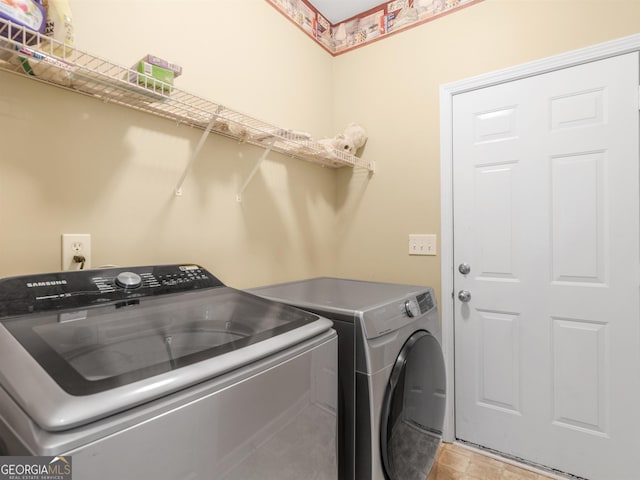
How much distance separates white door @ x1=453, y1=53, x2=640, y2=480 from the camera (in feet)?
5.08

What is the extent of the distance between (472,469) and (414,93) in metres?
2.15

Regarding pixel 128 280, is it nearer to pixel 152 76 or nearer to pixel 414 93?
pixel 152 76

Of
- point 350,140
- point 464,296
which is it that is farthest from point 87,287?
point 464,296

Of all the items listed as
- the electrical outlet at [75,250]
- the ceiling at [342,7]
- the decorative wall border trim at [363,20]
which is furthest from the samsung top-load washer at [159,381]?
the ceiling at [342,7]

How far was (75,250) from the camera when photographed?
42.4 inches

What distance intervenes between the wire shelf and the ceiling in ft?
3.73

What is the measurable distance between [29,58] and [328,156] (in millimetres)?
1333

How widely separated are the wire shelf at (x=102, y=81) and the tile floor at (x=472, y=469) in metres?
1.84

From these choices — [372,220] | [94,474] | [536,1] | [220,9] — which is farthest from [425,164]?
[94,474]

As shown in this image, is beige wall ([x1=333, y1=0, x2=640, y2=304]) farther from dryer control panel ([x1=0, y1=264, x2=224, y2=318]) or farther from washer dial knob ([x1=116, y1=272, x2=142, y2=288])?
washer dial knob ([x1=116, y1=272, x2=142, y2=288])

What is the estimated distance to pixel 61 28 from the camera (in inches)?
35.9

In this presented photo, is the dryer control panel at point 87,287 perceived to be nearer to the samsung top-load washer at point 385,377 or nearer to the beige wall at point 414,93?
the samsung top-load washer at point 385,377

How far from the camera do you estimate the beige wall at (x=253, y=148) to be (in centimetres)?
105

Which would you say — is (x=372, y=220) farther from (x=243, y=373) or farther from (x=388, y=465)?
(x=243, y=373)
